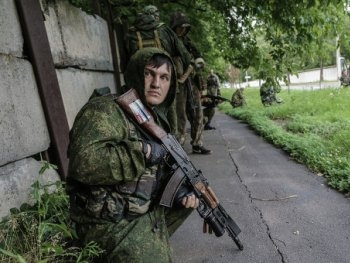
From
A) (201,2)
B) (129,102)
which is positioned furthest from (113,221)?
(201,2)

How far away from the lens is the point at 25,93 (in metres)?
3.08

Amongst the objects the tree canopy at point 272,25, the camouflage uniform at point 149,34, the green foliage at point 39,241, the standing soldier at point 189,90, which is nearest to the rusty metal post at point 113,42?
the tree canopy at point 272,25

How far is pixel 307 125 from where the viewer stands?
346 inches

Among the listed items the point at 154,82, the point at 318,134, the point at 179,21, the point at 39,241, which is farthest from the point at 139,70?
the point at 318,134

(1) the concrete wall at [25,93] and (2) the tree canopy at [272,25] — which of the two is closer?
(1) the concrete wall at [25,93]

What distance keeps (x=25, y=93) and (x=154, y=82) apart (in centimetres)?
126

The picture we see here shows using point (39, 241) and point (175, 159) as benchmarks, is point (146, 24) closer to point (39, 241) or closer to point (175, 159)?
point (175, 159)

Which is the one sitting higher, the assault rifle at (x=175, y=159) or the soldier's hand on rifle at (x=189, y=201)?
the assault rifle at (x=175, y=159)

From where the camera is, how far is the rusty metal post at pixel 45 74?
10.6 ft

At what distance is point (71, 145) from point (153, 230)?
24.8 inches

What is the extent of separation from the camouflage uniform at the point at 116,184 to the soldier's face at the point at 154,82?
5 centimetres

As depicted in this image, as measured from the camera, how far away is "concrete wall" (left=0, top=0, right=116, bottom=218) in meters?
2.73

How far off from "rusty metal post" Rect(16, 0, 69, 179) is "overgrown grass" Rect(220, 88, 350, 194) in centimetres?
297

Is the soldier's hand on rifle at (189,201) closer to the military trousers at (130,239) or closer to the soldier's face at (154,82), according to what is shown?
the military trousers at (130,239)
